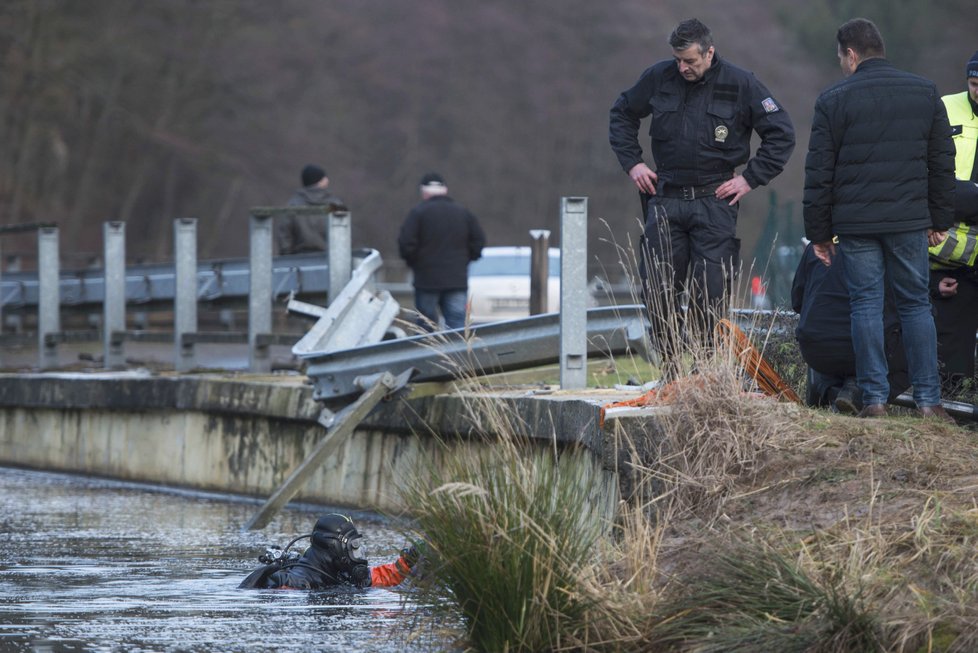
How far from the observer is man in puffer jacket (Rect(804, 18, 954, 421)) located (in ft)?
25.8

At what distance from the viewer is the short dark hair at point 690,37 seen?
8.69 metres

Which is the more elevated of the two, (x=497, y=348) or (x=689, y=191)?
(x=689, y=191)

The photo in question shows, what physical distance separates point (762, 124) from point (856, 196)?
1.15m

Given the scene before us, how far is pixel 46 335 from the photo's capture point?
1700 cm

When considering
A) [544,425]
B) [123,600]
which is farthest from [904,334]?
[123,600]

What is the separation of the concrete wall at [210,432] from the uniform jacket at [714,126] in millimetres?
1575

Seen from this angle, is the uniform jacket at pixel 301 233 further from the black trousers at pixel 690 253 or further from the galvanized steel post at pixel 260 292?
the black trousers at pixel 690 253

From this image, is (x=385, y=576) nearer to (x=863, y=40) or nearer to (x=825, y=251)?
(x=825, y=251)

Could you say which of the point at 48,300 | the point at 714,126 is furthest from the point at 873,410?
the point at 48,300

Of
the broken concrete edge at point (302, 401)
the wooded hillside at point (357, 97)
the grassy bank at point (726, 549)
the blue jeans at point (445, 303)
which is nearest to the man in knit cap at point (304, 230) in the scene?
the blue jeans at point (445, 303)

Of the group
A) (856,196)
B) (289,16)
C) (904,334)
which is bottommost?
(904,334)

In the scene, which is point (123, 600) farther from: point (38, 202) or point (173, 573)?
point (38, 202)

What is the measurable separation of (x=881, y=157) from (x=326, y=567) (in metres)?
3.12

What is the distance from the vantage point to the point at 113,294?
53.0ft
